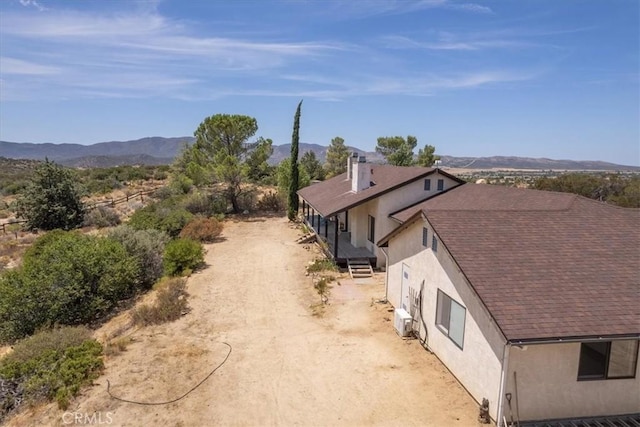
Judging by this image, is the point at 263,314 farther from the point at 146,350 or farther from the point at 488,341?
the point at 488,341

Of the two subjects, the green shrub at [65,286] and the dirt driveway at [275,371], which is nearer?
the dirt driveway at [275,371]

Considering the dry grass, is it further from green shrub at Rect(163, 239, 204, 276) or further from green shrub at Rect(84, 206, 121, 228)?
green shrub at Rect(84, 206, 121, 228)

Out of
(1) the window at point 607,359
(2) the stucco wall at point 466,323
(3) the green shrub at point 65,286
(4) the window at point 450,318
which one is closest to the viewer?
(1) the window at point 607,359

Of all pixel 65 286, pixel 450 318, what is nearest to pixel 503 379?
pixel 450 318

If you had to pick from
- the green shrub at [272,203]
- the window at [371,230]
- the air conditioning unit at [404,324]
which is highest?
the window at [371,230]

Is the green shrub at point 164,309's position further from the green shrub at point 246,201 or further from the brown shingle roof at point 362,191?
the green shrub at point 246,201

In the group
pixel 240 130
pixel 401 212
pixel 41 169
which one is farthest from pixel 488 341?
pixel 41 169

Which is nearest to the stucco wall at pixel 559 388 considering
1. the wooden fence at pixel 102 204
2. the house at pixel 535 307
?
the house at pixel 535 307
